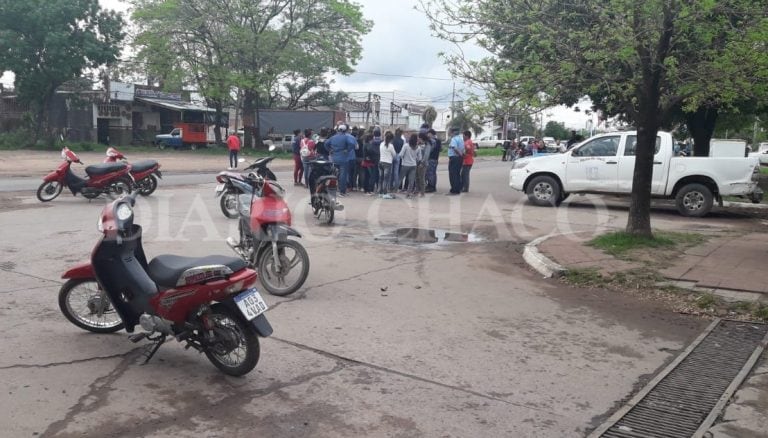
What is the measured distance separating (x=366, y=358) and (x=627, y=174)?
11.2 metres

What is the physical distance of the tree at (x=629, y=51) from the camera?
25.6 ft

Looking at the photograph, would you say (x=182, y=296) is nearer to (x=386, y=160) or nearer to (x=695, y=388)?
(x=695, y=388)

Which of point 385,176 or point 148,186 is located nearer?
point 148,186

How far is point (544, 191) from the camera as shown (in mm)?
15547

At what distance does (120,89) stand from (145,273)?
41.8 m

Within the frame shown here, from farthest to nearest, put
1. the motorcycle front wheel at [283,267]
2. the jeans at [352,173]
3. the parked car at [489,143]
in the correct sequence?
the parked car at [489,143], the jeans at [352,173], the motorcycle front wheel at [283,267]

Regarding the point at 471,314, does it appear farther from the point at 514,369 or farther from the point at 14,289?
the point at 14,289

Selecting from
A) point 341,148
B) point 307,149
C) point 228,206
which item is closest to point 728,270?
point 228,206

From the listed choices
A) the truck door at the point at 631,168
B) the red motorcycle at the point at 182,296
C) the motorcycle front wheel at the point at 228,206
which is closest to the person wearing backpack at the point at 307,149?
the motorcycle front wheel at the point at 228,206

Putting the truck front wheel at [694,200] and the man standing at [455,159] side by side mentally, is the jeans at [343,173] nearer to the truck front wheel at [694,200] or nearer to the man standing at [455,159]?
the man standing at [455,159]

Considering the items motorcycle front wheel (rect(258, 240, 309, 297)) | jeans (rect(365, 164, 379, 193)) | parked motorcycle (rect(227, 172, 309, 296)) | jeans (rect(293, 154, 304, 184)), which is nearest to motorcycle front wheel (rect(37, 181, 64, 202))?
jeans (rect(293, 154, 304, 184))

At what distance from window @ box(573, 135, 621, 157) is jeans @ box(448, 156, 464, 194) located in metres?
3.33

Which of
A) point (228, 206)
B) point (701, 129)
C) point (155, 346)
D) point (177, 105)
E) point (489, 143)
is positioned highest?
point (177, 105)

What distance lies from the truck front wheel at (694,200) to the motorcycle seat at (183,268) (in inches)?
480
